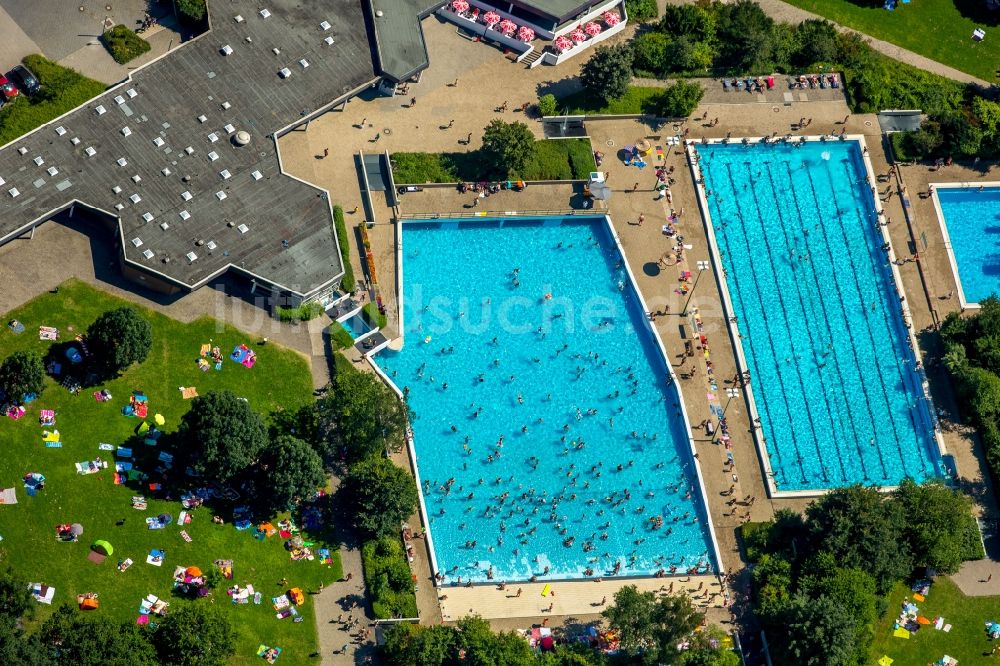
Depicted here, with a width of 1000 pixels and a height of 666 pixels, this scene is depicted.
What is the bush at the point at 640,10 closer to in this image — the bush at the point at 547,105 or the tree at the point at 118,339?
the bush at the point at 547,105

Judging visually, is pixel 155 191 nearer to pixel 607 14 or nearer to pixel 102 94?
pixel 102 94

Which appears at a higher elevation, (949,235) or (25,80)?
(25,80)

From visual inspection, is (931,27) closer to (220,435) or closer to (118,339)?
(220,435)

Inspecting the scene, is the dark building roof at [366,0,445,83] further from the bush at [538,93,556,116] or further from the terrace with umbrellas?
the bush at [538,93,556,116]

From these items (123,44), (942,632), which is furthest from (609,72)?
(942,632)

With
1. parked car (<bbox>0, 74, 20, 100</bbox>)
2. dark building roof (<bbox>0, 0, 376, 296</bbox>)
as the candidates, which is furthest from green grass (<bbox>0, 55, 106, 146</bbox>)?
dark building roof (<bbox>0, 0, 376, 296</bbox>)

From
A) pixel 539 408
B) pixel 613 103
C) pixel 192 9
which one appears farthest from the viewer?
pixel 613 103
